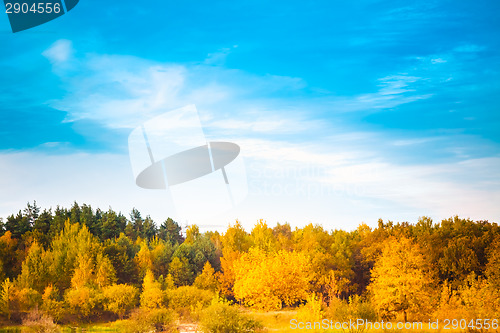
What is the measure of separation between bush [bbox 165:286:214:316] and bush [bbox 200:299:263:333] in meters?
11.3

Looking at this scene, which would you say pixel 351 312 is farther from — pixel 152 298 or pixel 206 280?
pixel 206 280

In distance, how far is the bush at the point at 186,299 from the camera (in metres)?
43.8

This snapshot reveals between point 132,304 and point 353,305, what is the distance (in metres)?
21.2

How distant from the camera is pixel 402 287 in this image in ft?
127

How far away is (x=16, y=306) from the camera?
44.2 meters

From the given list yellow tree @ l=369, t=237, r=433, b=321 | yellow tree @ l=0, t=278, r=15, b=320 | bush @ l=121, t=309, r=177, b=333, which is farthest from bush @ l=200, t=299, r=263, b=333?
yellow tree @ l=0, t=278, r=15, b=320

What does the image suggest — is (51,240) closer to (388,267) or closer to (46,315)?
(46,315)

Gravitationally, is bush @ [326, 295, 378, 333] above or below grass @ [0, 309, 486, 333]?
above

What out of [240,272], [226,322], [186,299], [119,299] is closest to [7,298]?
[119,299]

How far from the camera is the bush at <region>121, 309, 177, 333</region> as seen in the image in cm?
3681

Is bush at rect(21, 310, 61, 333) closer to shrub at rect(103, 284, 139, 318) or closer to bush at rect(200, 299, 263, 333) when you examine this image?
shrub at rect(103, 284, 139, 318)

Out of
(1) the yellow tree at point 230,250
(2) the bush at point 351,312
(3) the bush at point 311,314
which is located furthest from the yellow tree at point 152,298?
(2) the bush at point 351,312

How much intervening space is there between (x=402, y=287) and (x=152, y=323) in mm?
19815

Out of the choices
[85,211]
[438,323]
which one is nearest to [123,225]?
[85,211]
